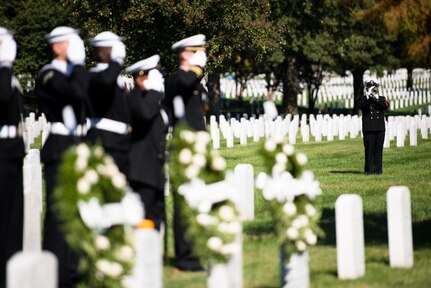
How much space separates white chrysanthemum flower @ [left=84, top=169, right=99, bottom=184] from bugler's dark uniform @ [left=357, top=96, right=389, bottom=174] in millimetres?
16212

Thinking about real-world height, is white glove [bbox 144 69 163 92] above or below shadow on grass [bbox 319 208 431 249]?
above

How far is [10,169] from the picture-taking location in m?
10.6

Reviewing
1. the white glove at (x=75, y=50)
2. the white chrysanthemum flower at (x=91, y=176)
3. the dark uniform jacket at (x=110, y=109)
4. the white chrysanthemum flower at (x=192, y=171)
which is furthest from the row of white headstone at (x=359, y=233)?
the white chrysanthemum flower at (x=91, y=176)

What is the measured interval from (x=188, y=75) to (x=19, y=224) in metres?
2.52

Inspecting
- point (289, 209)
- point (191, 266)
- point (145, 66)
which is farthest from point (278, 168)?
point (145, 66)

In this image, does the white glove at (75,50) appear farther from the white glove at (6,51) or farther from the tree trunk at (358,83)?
the tree trunk at (358,83)

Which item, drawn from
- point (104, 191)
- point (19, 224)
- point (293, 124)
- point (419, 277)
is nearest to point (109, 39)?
point (19, 224)

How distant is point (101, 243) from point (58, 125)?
112 inches

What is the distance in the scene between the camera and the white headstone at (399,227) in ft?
38.1

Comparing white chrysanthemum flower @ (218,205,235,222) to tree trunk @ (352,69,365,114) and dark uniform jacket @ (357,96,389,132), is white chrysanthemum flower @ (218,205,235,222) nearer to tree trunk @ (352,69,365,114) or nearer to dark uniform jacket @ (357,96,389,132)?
dark uniform jacket @ (357,96,389,132)

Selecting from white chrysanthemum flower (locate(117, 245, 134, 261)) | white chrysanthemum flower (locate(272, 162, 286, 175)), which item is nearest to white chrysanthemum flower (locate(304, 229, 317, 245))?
white chrysanthemum flower (locate(272, 162, 286, 175))

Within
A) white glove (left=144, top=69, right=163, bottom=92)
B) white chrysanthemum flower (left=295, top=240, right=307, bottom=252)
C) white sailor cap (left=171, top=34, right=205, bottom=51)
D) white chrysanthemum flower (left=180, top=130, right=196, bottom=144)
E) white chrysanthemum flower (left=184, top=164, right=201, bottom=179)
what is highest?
white sailor cap (left=171, top=34, right=205, bottom=51)

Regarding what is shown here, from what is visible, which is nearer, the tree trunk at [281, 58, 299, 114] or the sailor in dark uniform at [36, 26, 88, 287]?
the sailor in dark uniform at [36, 26, 88, 287]

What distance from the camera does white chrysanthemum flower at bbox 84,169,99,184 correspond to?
27.1ft
